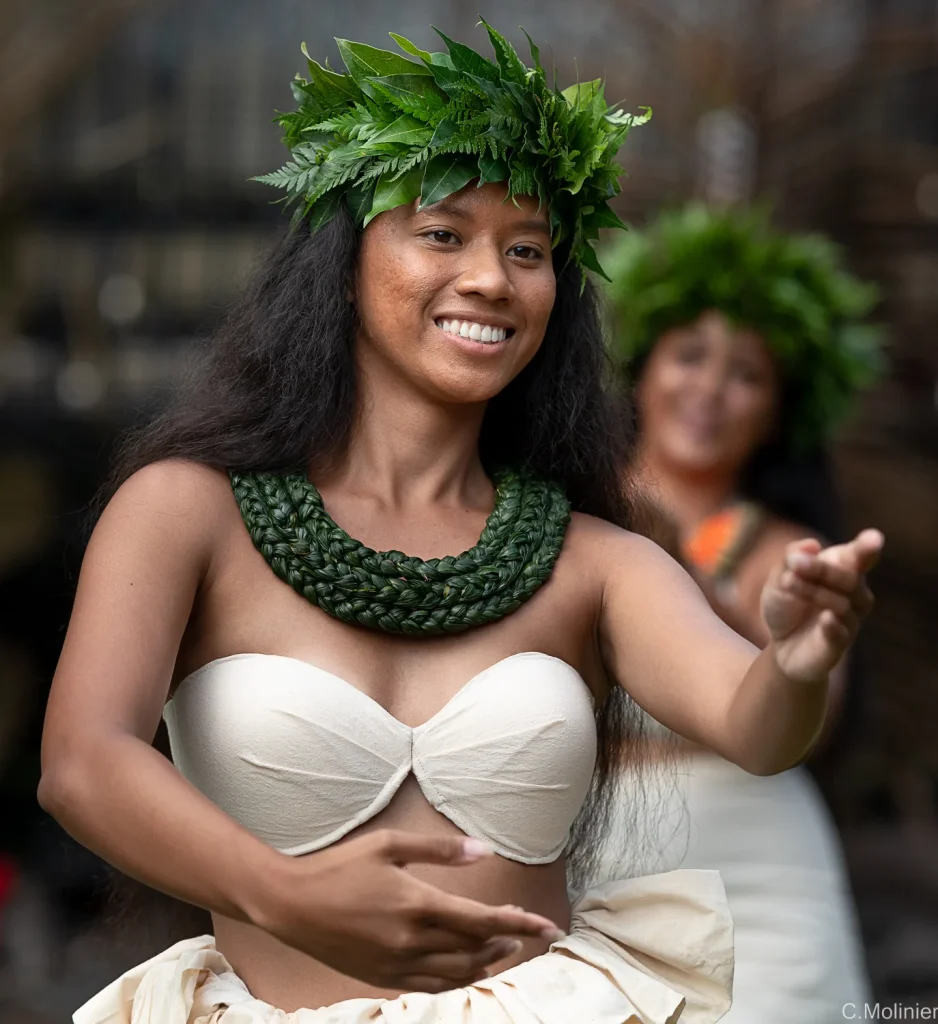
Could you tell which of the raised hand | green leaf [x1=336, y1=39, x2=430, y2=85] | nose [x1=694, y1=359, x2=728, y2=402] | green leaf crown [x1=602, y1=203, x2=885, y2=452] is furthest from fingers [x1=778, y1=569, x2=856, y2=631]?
green leaf crown [x1=602, y1=203, x2=885, y2=452]

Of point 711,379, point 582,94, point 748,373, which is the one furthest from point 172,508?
point 748,373

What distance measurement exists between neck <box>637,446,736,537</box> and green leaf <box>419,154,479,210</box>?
2431 mm

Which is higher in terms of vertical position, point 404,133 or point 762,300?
point 404,133

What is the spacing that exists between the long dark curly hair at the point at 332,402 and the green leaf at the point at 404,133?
12 cm

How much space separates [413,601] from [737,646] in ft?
1.27

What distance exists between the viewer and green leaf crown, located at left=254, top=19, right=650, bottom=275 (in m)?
2.11

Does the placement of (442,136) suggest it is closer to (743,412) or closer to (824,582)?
(824,582)

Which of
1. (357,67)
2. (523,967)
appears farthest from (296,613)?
(357,67)

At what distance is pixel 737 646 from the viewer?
200 centimetres

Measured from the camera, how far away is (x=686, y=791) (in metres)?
3.87

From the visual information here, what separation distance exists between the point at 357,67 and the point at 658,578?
2.50 feet

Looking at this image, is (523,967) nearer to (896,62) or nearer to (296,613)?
(296,613)

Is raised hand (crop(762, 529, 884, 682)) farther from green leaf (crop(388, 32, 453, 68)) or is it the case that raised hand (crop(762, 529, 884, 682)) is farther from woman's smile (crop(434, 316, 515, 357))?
green leaf (crop(388, 32, 453, 68))

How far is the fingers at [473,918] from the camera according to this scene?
62.0 inches
